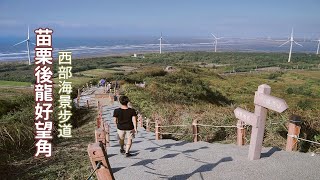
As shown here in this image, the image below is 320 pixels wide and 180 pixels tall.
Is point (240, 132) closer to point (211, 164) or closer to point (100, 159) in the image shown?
point (211, 164)

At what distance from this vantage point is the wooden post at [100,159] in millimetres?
3869

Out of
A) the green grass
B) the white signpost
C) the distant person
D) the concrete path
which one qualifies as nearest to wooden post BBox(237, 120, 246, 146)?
the concrete path

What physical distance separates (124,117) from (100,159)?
323cm

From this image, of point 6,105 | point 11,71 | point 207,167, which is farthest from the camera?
point 11,71

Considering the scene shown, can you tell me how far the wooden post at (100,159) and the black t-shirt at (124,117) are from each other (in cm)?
314

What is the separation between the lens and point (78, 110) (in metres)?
22.2

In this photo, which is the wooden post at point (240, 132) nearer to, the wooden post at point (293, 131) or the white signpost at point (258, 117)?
the wooden post at point (293, 131)

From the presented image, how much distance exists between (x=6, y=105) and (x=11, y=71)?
5879cm

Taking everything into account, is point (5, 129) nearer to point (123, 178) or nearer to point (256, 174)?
point (123, 178)

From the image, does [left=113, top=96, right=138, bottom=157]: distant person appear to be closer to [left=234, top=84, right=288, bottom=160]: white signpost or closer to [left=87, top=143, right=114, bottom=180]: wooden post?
[left=234, top=84, right=288, bottom=160]: white signpost

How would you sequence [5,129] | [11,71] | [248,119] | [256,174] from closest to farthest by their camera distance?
[256,174]
[248,119]
[5,129]
[11,71]

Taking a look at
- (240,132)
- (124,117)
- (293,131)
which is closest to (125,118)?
(124,117)

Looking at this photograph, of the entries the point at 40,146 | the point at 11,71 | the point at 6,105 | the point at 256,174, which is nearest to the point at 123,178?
the point at 256,174

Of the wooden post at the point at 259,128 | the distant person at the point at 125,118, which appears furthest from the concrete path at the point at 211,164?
the distant person at the point at 125,118
